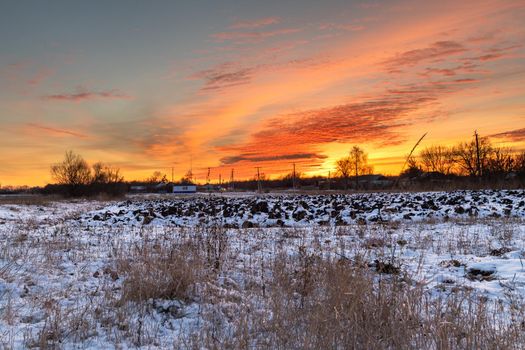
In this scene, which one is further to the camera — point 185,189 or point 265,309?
point 185,189

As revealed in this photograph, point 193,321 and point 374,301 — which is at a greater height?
point 374,301

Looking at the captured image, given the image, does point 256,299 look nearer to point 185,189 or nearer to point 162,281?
point 162,281

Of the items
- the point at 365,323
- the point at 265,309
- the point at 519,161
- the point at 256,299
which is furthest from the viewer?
the point at 519,161

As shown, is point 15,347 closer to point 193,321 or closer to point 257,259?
point 193,321

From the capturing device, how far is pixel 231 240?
8.78 m

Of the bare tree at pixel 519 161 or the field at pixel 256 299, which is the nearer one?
the field at pixel 256 299

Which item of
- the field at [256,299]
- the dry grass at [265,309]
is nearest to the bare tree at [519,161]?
the field at [256,299]

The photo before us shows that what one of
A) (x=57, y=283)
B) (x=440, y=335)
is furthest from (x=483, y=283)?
(x=57, y=283)

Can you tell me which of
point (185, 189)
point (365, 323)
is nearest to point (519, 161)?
point (185, 189)

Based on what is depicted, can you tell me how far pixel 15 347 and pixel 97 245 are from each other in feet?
16.0

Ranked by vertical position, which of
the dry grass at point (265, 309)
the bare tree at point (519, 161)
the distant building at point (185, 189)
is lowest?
the dry grass at point (265, 309)

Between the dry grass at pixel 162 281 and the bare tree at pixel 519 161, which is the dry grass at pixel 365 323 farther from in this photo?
the bare tree at pixel 519 161

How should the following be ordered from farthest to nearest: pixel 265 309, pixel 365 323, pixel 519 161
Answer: pixel 519 161, pixel 265 309, pixel 365 323

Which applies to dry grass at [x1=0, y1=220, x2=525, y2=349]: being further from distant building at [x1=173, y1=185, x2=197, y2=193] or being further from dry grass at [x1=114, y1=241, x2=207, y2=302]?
distant building at [x1=173, y1=185, x2=197, y2=193]
